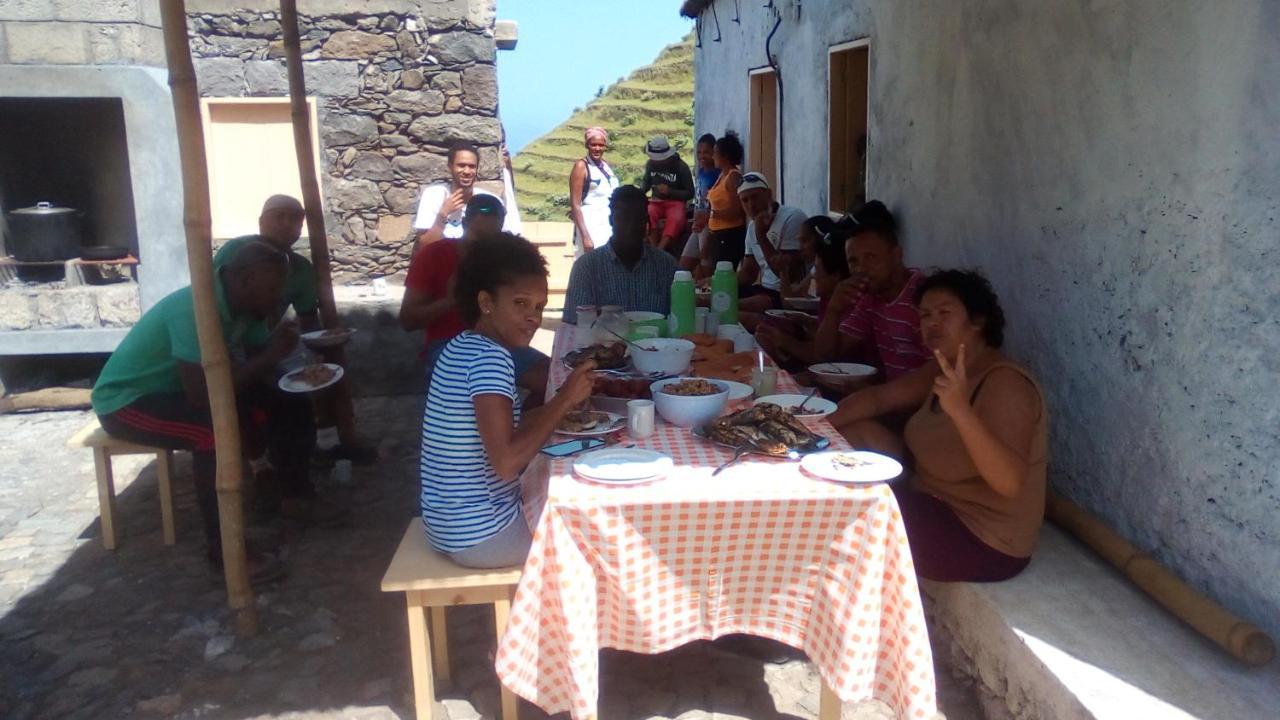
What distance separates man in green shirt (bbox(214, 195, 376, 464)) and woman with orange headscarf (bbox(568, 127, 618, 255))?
10.6ft

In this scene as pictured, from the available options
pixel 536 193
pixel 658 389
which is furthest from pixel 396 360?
pixel 536 193

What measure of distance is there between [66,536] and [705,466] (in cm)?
327

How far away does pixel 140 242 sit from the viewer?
20.1 ft

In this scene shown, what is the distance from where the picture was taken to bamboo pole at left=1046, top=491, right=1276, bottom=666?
86.9 inches

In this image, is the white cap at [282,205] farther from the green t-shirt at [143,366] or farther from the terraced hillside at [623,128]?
the terraced hillside at [623,128]

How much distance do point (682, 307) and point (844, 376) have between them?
0.77 m

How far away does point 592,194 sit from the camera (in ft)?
25.9

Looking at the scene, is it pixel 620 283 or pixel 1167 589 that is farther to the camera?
pixel 620 283

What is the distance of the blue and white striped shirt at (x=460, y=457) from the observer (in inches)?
91.8

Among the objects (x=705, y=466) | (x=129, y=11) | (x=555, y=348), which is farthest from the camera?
(x=129, y=11)

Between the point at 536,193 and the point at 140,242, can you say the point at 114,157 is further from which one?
the point at 536,193

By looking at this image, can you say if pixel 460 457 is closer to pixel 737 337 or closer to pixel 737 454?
pixel 737 454

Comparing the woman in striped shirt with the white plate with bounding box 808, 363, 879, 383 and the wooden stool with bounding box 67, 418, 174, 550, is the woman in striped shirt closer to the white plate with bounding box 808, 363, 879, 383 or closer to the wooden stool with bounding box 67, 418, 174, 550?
the white plate with bounding box 808, 363, 879, 383

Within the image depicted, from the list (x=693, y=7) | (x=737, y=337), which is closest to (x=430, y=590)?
(x=737, y=337)
